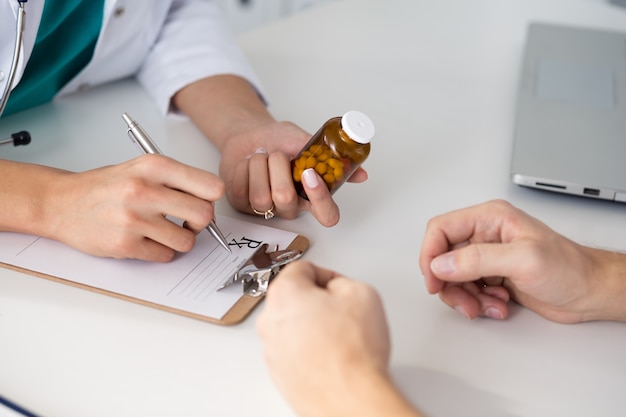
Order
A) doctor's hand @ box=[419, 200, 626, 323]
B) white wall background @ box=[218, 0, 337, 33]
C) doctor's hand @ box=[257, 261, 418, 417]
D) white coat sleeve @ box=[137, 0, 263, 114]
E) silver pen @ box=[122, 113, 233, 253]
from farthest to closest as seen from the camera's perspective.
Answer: white wall background @ box=[218, 0, 337, 33] < white coat sleeve @ box=[137, 0, 263, 114] < silver pen @ box=[122, 113, 233, 253] < doctor's hand @ box=[419, 200, 626, 323] < doctor's hand @ box=[257, 261, 418, 417]

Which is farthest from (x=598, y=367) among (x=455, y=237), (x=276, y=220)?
(x=276, y=220)

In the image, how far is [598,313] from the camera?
28.8 inches

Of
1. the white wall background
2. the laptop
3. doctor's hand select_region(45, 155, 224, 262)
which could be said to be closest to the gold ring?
doctor's hand select_region(45, 155, 224, 262)

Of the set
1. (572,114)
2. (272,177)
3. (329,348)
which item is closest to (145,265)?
(272,177)

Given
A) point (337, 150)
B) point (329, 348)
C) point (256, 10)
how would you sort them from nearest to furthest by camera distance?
point (329, 348), point (337, 150), point (256, 10)

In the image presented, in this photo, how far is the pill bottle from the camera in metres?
0.78

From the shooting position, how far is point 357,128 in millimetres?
775

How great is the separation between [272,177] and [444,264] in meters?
0.24

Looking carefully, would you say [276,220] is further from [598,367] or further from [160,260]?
[598,367]

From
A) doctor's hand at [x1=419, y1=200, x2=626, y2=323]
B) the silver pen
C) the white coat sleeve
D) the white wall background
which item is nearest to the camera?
doctor's hand at [x1=419, y1=200, x2=626, y2=323]

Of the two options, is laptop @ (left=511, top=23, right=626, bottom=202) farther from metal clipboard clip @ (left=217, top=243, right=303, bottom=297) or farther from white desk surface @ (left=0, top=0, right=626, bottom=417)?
metal clipboard clip @ (left=217, top=243, right=303, bottom=297)

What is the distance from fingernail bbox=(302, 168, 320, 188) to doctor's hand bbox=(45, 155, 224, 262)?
0.11 m

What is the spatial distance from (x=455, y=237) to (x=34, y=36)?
0.64 metres

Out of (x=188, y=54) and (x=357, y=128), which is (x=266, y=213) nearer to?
(x=357, y=128)
